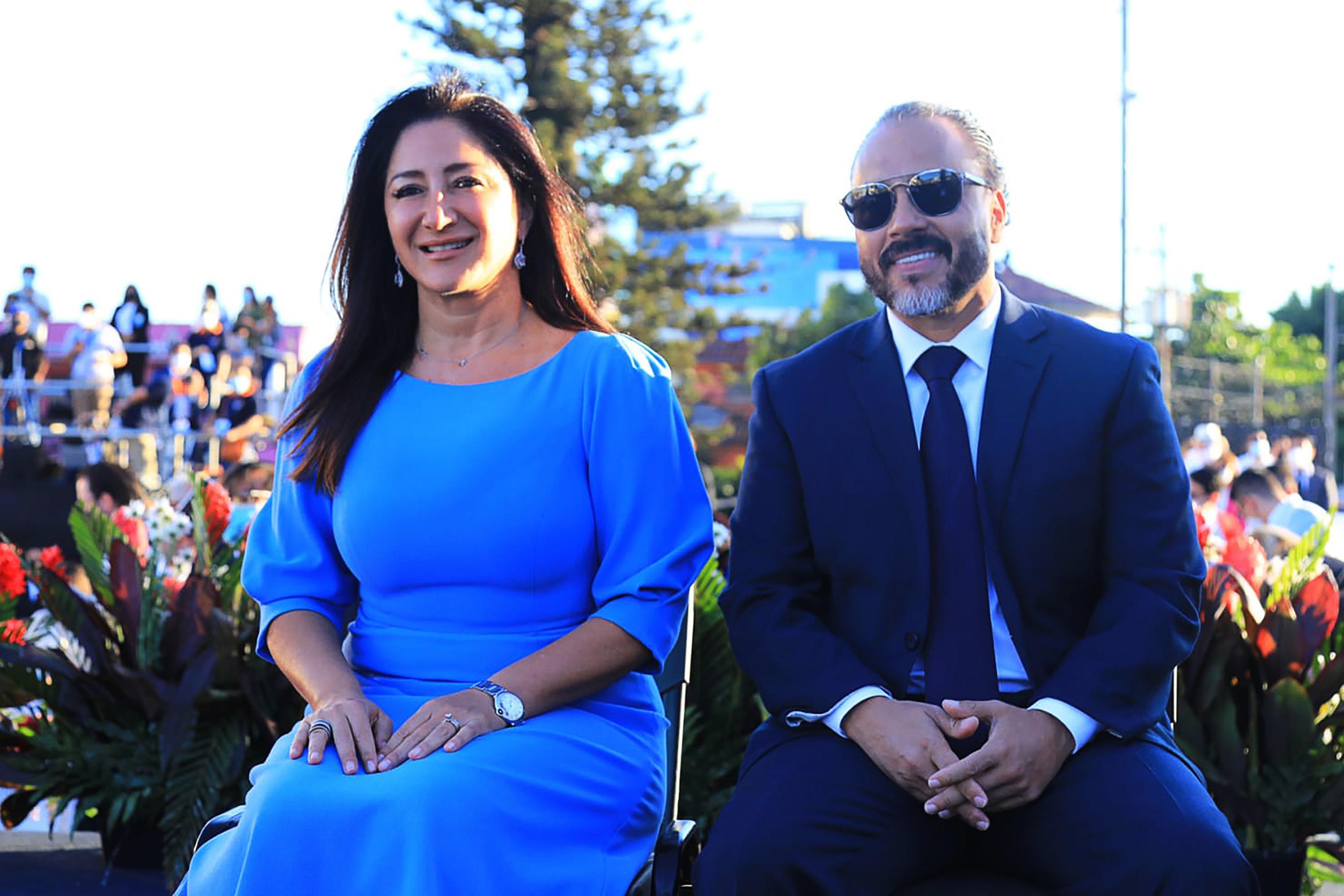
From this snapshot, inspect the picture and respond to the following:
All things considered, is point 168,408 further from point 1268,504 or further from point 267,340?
point 1268,504

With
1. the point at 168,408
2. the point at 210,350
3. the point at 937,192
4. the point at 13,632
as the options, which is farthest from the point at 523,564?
the point at 210,350

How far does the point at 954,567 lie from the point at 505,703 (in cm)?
92

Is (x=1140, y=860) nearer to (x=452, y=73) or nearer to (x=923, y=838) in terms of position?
(x=923, y=838)

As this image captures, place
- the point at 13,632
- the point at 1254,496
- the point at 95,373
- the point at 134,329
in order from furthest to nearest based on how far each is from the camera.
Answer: the point at 134,329, the point at 95,373, the point at 1254,496, the point at 13,632

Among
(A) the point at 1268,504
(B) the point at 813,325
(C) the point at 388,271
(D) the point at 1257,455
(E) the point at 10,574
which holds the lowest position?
(B) the point at 813,325

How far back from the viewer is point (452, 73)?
120 inches

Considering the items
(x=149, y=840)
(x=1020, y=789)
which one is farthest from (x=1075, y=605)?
(x=149, y=840)

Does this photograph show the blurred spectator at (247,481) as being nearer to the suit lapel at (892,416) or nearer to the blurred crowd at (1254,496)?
the suit lapel at (892,416)

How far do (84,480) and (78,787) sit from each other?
4.39m

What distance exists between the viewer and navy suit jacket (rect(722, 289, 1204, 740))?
2.61 m

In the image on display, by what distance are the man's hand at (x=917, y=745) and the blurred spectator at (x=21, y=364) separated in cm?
1664

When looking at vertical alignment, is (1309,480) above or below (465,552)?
below

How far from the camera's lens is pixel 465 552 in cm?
268

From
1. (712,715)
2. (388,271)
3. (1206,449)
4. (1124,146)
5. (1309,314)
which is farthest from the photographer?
(1309,314)
